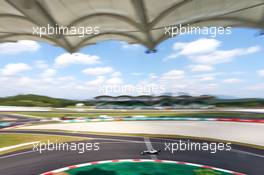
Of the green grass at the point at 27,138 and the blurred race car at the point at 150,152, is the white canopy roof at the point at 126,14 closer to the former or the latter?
the green grass at the point at 27,138

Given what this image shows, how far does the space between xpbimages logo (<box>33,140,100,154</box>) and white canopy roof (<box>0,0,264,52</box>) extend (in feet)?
29.6

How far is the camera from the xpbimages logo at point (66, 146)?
9875 millimetres

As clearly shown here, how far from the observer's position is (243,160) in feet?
27.1

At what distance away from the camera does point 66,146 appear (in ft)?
33.9

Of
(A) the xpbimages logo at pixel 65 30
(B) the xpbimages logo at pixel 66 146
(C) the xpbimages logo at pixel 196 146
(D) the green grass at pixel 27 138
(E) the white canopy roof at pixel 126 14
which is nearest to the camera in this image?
(C) the xpbimages logo at pixel 196 146

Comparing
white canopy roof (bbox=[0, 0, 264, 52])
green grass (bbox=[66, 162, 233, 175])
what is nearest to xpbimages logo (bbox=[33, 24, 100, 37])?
white canopy roof (bbox=[0, 0, 264, 52])

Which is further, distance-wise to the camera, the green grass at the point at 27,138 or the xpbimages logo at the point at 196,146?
the green grass at the point at 27,138

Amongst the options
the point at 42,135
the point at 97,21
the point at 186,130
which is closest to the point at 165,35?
the point at 97,21

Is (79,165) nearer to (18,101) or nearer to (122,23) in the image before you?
(122,23)

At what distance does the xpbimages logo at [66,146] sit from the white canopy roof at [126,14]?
9010 mm

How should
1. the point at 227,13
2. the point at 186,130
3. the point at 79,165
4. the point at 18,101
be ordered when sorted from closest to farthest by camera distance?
the point at 79,165, the point at 186,130, the point at 227,13, the point at 18,101

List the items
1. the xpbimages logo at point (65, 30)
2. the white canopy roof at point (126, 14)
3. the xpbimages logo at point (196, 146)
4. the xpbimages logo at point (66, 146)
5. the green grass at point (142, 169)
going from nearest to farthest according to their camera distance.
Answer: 1. the green grass at point (142, 169)
2. the xpbimages logo at point (196, 146)
3. the xpbimages logo at point (66, 146)
4. the white canopy roof at point (126, 14)
5. the xpbimages logo at point (65, 30)

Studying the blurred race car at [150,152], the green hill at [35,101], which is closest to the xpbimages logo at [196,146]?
the blurred race car at [150,152]

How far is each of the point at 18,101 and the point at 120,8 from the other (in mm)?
16936
